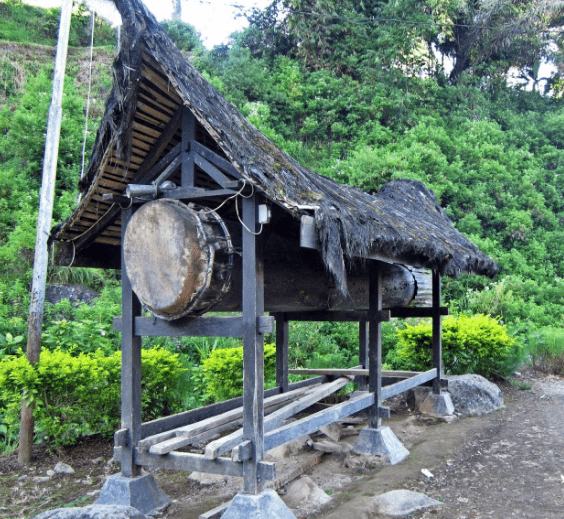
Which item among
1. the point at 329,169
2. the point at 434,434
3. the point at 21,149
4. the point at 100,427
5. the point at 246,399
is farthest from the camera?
the point at 329,169

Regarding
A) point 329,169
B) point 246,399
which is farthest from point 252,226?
point 329,169

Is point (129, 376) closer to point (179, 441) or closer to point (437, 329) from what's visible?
point (179, 441)

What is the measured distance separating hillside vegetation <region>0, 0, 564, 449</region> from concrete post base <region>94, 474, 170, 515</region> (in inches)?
180

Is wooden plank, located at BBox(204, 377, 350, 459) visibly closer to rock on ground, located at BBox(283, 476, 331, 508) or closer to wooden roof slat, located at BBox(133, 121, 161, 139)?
rock on ground, located at BBox(283, 476, 331, 508)

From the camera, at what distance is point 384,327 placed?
10539 mm

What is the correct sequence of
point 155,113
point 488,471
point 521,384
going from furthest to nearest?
point 521,384
point 488,471
point 155,113

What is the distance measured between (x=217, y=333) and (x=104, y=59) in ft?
49.5

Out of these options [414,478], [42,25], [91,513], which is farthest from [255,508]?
[42,25]

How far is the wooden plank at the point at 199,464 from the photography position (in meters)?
3.55

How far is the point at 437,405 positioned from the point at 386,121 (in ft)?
38.1

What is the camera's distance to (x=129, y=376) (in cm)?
405

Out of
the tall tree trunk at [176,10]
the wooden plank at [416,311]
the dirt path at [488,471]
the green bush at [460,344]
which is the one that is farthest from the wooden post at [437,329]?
the tall tree trunk at [176,10]

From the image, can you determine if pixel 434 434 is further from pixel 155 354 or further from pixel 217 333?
pixel 217 333

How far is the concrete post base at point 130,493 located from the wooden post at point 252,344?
35.9 inches
